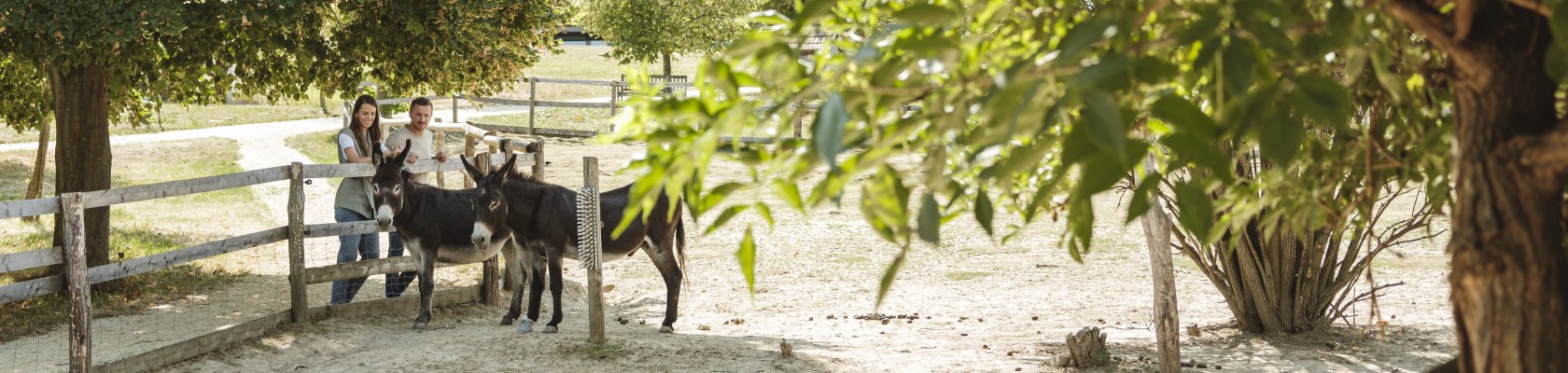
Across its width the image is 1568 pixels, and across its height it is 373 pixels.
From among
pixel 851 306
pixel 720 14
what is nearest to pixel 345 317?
pixel 851 306

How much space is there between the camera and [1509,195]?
1.54 meters

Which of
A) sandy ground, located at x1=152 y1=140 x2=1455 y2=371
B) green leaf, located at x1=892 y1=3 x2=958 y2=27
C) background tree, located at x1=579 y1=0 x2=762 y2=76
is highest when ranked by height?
background tree, located at x1=579 y1=0 x2=762 y2=76

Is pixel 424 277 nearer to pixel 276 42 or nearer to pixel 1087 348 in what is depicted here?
pixel 276 42

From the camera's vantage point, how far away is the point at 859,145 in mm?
1498

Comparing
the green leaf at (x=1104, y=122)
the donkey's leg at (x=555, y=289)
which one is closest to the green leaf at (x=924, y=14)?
Answer: the green leaf at (x=1104, y=122)

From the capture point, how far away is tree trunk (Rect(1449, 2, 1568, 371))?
1.54 meters

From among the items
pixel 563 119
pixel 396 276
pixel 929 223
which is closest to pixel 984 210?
pixel 929 223

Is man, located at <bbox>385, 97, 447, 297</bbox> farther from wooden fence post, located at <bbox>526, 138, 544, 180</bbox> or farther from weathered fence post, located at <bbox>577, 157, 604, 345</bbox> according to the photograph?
weathered fence post, located at <bbox>577, 157, 604, 345</bbox>

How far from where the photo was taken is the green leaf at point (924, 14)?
1337 mm

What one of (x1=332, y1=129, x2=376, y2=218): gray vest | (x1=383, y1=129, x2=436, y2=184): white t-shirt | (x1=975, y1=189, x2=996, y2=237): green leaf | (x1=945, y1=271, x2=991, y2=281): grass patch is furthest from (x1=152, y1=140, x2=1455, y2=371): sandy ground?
(x1=975, y1=189, x2=996, y2=237): green leaf

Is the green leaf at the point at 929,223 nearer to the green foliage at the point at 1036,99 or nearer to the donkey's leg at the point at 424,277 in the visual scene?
the green foliage at the point at 1036,99

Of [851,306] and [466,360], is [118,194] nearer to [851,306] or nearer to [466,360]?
[466,360]

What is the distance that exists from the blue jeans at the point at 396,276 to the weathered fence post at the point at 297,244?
2.96 ft

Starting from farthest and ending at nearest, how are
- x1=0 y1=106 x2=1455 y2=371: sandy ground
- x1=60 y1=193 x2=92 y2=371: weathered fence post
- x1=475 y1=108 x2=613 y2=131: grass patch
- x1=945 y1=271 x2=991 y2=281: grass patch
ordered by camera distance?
1. x1=475 y1=108 x2=613 y2=131: grass patch
2. x1=945 y1=271 x2=991 y2=281: grass patch
3. x1=0 y1=106 x2=1455 y2=371: sandy ground
4. x1=60 y1=193 x2=92 y2=371: weathered fence post
